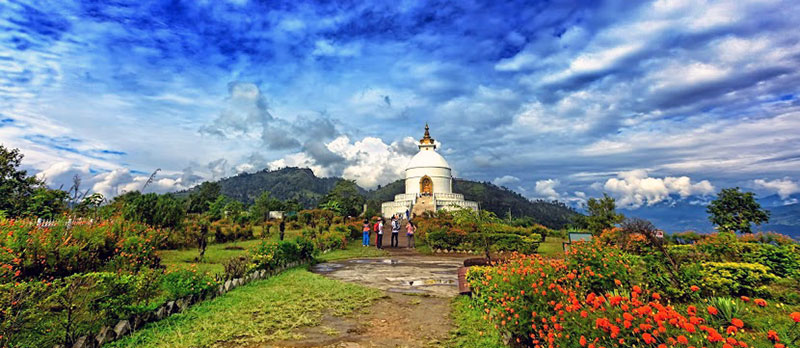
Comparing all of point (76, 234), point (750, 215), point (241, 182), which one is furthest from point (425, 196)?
point (241, 182)

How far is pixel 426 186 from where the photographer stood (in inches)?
1868

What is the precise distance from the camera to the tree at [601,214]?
81.5ft

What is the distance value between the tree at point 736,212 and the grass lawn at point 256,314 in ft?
79.9

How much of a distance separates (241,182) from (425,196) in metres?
152

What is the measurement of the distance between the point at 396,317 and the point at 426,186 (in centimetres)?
4144

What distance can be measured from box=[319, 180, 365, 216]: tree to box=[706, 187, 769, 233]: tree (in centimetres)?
3066

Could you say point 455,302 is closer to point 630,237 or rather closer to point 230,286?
point 630,237

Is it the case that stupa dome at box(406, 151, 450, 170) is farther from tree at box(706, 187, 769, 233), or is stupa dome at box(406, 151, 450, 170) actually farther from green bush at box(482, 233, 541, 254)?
green bush at box(482, 233, 541, 254)

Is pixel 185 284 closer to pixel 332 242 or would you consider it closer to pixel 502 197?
pixel 332 242

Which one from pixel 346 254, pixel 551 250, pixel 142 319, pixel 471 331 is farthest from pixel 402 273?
pixel 551 250

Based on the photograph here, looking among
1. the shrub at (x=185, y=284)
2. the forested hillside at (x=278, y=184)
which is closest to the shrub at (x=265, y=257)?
the shrub at (x=185, y=284)

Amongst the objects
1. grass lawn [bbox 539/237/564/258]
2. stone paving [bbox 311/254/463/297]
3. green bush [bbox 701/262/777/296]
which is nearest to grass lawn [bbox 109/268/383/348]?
stone paving [bbox 311/254/463/297]

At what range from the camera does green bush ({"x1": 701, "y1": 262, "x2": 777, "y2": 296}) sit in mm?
5887

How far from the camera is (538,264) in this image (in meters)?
5.18
